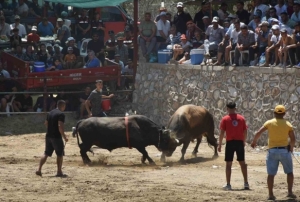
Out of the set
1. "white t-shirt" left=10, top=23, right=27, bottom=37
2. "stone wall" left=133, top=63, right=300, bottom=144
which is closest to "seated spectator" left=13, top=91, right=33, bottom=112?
"white t-shirt" left=10, top=23, right=27, bottom=37

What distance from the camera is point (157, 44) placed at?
25672mm

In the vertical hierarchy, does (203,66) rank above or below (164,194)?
above

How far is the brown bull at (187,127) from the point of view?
1891 centimetres

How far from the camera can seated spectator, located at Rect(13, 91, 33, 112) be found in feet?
81.6

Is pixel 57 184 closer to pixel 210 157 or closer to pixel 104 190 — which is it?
pixel 104 190

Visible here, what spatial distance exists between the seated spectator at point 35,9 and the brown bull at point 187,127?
1111 cm

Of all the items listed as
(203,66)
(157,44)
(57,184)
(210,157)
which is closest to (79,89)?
(157,44)

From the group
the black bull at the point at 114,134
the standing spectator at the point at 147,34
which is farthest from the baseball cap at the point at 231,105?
the standing spectator at the point at 147,34

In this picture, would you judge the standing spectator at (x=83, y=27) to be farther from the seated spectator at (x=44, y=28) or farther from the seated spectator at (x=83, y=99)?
the seated spectator at (x=83, y=99)

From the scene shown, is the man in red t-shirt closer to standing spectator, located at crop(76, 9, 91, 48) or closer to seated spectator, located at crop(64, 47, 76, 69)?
seated spectator, located at crop(64, 47, 76, 69)

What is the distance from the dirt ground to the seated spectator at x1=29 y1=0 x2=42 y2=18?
891 cm

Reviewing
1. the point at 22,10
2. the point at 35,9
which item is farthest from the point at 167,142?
the point at 35,9

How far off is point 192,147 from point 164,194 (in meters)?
7.78

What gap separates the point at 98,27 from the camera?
94.1 feet
